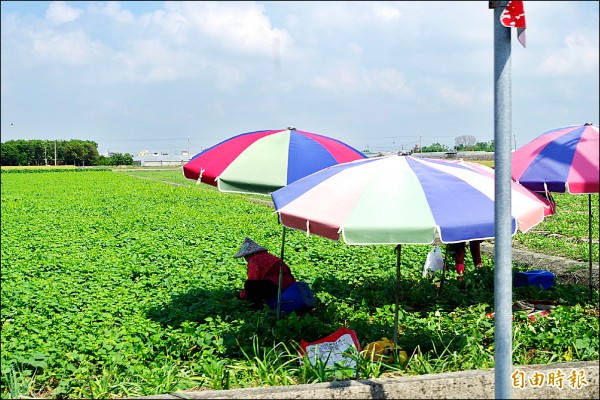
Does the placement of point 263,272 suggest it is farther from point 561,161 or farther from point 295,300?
point 561,161

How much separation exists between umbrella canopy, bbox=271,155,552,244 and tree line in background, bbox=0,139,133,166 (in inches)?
3645

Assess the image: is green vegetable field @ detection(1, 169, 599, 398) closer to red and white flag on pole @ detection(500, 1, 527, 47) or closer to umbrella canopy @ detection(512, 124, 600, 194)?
umbrella canopy @ detection(512, 124, 600, 194)

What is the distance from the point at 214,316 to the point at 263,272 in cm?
65

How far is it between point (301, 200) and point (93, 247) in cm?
781

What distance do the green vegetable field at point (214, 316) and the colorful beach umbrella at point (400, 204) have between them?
3.33ft

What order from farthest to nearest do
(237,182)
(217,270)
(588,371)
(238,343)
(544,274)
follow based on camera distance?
(217,270) → (544,274) → (237,182) → (238,343) → (588,371)

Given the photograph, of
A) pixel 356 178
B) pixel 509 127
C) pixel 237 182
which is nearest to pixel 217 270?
pixel 237 182

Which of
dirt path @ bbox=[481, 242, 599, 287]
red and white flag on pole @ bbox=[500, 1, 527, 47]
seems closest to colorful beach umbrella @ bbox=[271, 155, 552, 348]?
red and white flag on pole @ bbox=[500, 1, 527, 47]

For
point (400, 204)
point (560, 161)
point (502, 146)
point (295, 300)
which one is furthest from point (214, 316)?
point (502, 146)

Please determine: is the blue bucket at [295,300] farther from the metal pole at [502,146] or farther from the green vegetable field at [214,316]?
the metal pole at [502,146]

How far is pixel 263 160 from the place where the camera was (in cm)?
595

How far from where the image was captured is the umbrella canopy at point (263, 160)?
579 centimetres

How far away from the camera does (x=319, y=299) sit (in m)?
7.22

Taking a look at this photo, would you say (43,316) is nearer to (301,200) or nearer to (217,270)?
(217,270)
